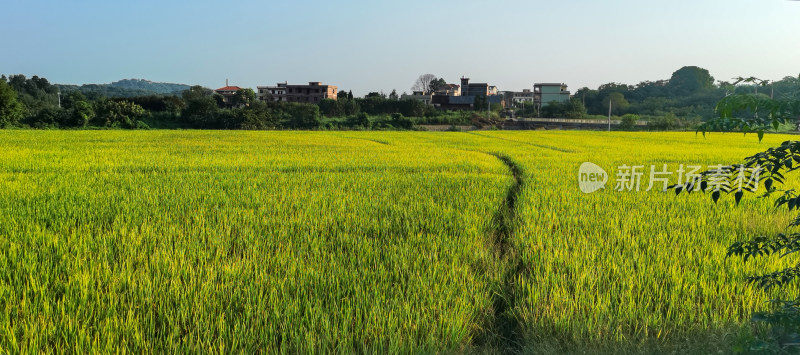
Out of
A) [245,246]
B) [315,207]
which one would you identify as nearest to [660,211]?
[315,207]

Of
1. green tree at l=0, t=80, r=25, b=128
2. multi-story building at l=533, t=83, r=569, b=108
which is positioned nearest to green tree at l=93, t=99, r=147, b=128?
green tree at l=0, t=80, r=25, b=128

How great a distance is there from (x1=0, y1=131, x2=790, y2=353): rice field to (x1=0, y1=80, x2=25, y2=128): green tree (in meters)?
27.9

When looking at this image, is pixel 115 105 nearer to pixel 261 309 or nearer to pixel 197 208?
pixel 197 208

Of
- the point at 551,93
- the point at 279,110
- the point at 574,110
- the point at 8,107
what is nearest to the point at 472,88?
the point at 551,93

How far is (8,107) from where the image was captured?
88.0 feet

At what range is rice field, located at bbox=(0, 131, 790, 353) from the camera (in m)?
2.19

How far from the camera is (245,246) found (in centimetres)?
357

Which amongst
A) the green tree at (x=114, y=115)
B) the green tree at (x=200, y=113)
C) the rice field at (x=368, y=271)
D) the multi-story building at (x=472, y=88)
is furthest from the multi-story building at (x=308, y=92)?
the rice field at (x=368, y=271)

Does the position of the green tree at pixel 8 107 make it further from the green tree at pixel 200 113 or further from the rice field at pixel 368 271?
the rice field at pixel 368 271

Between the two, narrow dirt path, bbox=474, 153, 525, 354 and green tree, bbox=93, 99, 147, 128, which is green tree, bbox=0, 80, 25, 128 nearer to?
green tree, bbox=93, 99, 147, 128

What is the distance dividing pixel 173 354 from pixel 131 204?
11.8 feet

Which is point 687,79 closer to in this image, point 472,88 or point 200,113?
point 472,88

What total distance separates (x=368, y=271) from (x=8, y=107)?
3387 centimetres

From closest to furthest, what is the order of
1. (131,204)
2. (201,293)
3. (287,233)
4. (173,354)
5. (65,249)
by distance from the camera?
(173,354) < (201,293) < (65,249) < (287,233) < (131,204)
